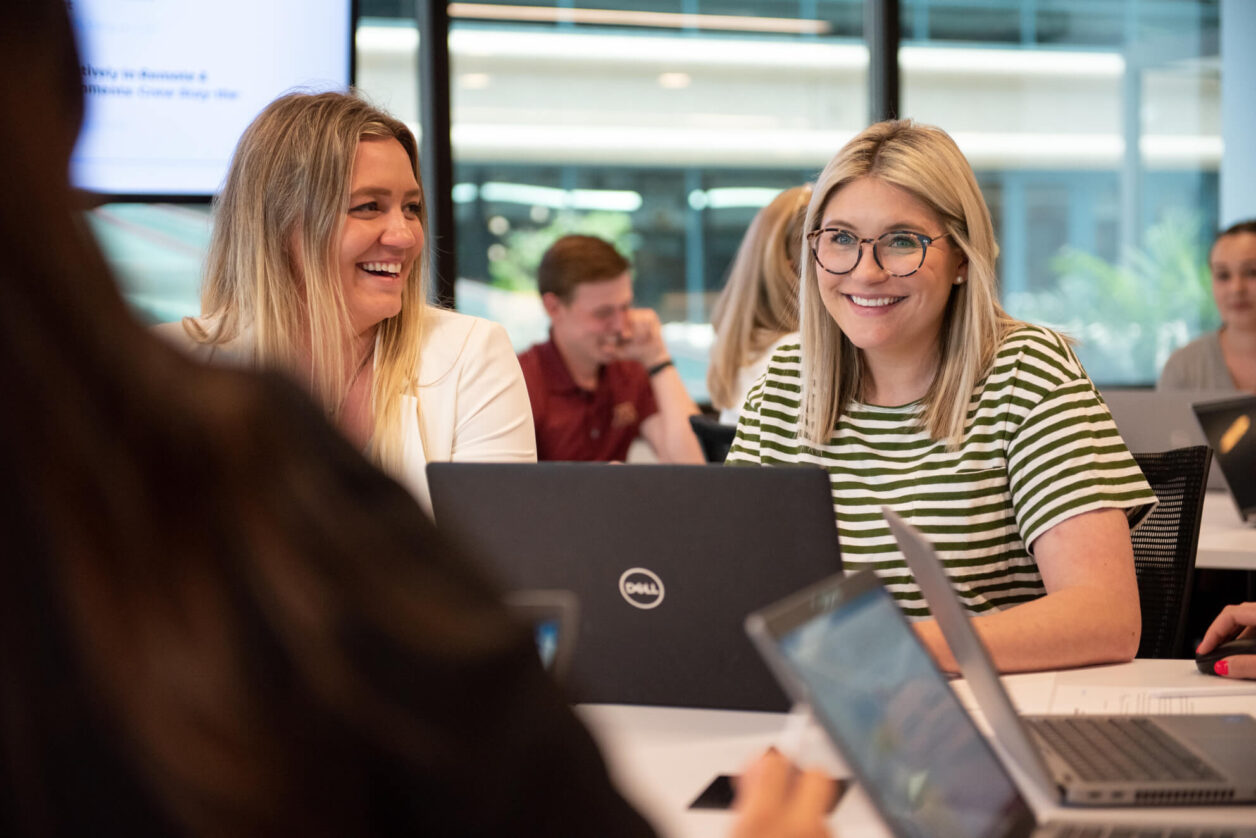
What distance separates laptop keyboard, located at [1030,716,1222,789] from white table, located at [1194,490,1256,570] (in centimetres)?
110

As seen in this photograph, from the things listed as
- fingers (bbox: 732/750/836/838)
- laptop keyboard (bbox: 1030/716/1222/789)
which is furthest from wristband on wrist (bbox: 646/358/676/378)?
fingers (bbox: 732/750/836/838)

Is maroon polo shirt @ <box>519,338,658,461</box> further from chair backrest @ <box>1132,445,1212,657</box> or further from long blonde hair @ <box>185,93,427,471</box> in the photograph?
chair backrest @ <box>1132,445,1212,657</box>

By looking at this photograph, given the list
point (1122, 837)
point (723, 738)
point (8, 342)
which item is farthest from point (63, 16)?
point (723, 738)

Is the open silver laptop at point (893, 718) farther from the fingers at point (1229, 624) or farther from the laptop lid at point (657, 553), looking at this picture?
the fingers at point (1229, 624)

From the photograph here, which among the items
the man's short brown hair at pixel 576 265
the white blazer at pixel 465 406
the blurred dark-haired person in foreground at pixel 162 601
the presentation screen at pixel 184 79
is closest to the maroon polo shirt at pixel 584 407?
the man's short brown hair at pixel 576 265

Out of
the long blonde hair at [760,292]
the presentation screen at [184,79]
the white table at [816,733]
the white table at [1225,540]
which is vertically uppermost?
the presentation screen at [184,79]

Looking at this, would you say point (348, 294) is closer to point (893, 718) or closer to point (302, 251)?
point (302, 251)

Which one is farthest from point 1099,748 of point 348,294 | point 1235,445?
point 1235,445

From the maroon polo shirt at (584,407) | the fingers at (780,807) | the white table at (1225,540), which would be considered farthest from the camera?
the maroon polo shirt at (584,407)

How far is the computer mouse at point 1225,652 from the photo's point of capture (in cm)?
162

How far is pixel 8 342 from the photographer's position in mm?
403

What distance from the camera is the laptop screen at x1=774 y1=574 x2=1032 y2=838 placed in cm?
90

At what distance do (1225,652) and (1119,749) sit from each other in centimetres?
45

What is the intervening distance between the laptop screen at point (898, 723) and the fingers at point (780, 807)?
16 cm
